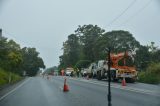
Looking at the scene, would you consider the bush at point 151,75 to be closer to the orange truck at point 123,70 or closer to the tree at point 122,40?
the orange truck at point 123,70

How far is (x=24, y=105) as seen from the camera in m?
16.9

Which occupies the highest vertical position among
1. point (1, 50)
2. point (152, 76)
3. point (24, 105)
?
point (1, 50)

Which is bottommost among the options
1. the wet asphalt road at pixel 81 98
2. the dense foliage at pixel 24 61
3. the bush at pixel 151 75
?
the wet asphalt road at pixel 81 98

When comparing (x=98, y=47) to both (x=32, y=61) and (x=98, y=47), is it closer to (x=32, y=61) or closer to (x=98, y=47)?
(x=98, y=47)

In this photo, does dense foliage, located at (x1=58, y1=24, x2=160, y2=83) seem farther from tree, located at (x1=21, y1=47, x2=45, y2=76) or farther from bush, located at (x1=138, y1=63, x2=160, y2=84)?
tree, located at (x1=21, y1=47, x2=45, y2=76)

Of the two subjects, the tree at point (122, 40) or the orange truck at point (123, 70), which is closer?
the orange truck at point (123, 70)

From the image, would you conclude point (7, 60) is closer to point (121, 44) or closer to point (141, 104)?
point (121, 44)

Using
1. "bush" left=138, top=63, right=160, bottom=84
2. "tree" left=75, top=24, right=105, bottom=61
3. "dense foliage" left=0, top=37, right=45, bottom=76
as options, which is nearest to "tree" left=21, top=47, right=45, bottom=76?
"dense foliage" left=0, top=37, right=45, bottom=76

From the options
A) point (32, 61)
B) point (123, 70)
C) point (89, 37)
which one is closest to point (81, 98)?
point (123, 70)

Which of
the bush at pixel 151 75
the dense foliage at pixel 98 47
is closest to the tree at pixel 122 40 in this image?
the dense foliage at pixel 98 47

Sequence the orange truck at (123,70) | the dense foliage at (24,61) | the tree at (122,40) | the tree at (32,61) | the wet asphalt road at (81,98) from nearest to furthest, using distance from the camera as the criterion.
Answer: the wet asphalt road at (81,98) < the orange truck at (123,70) < the dense foliage at (24,61) < the tree at (122,40) < the tree at (32,61)

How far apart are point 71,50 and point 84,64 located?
40932 mm

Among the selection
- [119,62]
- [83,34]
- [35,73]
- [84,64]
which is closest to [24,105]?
[119,62]

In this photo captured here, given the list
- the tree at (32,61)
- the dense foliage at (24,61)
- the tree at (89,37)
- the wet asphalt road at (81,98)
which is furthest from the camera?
the tree at (32,61)
